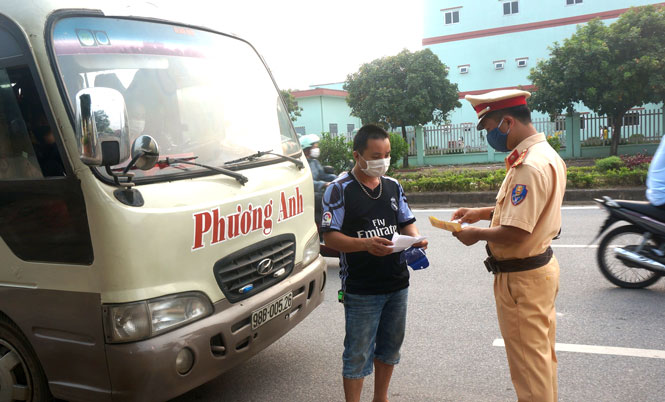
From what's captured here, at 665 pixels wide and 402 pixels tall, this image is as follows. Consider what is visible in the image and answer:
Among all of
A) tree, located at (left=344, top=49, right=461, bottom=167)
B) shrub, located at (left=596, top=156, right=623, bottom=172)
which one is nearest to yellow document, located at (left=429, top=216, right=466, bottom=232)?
shrub, located at (left=596, top=156, right=623, bottom=172)

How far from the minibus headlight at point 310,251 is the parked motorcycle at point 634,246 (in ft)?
10.2

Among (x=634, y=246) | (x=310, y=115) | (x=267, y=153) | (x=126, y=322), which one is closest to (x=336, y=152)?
(x=634, y=246)

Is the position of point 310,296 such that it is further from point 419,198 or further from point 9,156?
point 419,198

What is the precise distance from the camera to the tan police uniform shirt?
2.41 m

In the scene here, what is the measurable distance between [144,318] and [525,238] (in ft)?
5.97

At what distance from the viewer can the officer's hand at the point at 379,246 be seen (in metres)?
2.67

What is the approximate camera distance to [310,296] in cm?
369

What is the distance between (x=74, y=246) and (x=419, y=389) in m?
2.24

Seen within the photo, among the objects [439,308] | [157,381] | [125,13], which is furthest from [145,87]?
[439,308]

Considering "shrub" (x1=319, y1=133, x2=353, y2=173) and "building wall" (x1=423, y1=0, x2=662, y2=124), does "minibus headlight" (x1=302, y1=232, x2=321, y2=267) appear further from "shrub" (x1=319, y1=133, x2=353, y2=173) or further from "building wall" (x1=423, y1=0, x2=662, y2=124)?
"building wall" (x1=423, y1=0, x2=662, y2=124)

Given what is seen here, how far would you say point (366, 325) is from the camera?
2857 mm

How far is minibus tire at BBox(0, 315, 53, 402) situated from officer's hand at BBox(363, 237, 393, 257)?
1857 mm

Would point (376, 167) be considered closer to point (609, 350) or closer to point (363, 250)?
point (363, 250)

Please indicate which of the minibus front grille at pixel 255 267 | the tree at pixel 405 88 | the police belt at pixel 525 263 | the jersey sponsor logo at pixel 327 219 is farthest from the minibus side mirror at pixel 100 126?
Answer: the tree at pixel 405 88
